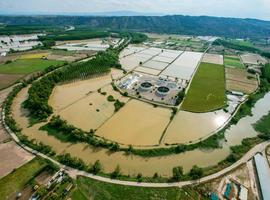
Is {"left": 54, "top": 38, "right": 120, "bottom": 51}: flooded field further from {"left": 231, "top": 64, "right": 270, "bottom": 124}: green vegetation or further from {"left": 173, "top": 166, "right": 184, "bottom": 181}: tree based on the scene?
{"left": 173, "top": 166, "right": 184, "bottom": 181}: tree

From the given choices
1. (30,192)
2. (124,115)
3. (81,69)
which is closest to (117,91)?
(124,115)

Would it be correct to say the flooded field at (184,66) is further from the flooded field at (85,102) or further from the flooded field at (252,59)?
the flooded field at (85,102)

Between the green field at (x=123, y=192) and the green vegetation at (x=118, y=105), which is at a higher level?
the green field at (x=123, y=192)

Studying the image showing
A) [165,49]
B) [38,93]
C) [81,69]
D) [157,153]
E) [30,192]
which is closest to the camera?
[30,192]

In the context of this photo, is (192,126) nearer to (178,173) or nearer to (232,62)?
(178,173)

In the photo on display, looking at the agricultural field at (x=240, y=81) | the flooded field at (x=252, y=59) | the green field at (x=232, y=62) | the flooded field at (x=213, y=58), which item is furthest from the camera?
the flooded field at (x=252, y=59)

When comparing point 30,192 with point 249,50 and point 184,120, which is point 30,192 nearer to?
point 184,120

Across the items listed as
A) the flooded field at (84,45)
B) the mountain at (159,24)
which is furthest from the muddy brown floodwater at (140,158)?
the mountain at (159,24)
